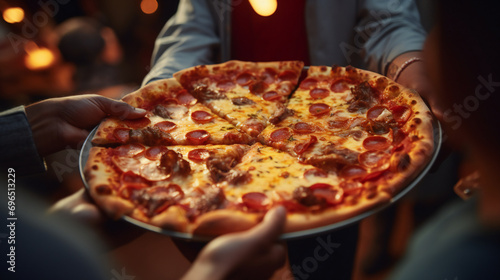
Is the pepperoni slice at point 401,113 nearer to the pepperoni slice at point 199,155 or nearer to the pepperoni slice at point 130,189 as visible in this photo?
the pepperoni slice at point 199,155

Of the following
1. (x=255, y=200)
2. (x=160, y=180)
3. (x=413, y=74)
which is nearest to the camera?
(x=255, y=200)

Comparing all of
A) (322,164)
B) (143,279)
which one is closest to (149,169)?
(322,164)

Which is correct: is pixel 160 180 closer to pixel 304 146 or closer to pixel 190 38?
pixel 304 146

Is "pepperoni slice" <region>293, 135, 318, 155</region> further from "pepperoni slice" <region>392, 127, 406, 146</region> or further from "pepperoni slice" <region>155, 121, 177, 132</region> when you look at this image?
"pepperoni slice" <region>155, 121, 177, 132</region>

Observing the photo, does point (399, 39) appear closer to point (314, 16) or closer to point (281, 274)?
point (314, 16)

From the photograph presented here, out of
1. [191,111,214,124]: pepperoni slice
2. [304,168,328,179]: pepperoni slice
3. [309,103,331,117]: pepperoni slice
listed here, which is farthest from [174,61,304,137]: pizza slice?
[304,168,328,179]: pepperoni slice

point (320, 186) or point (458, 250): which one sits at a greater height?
point (458, 250)

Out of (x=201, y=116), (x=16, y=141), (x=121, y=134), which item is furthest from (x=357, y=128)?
(x=16, y=141)
